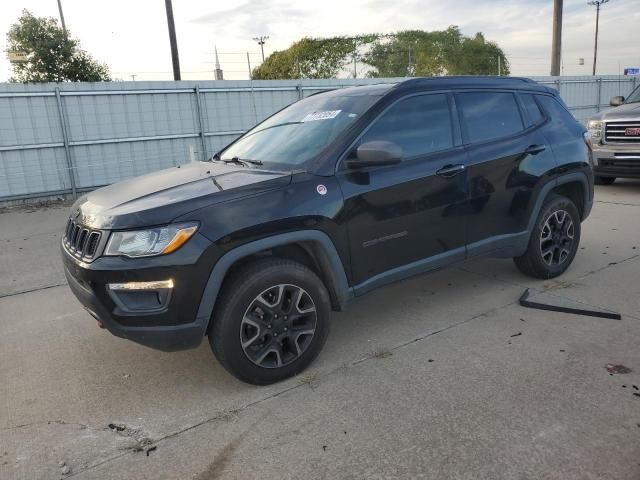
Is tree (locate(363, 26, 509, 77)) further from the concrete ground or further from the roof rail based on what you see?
the concrete ground

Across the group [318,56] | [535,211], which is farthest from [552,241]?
[318,56]

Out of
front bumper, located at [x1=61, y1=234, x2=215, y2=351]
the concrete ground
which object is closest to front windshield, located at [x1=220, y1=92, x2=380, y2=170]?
front bumper, located at [x1=61, y1=234, x2=215, y2=351]

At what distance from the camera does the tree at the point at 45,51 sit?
937 inches

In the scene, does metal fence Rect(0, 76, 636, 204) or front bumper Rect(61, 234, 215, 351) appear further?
metal fence Rect(0, 76, 636, 204)

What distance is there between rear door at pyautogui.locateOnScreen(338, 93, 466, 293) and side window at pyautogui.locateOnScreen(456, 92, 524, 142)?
0.51 feet

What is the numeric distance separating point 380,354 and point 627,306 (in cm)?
215

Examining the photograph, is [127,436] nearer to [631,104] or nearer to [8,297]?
[8,297]

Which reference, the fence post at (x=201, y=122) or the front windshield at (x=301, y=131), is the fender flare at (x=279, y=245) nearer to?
the front windshield at (x=301, y=131)

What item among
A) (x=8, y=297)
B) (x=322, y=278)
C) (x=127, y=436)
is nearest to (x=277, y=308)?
(x=322, y=278)

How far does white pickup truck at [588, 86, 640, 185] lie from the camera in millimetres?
8898

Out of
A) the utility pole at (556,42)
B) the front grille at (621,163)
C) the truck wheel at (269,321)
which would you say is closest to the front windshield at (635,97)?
the front grille at (621,163)

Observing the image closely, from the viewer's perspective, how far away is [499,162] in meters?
4.11

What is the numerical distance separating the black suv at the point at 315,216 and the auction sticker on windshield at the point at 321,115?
2 centimetres

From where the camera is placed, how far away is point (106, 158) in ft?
37.5
